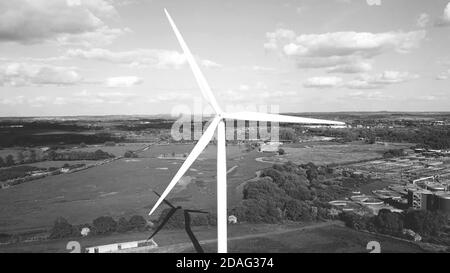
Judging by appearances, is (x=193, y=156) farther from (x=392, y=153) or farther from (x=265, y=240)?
(x=392, y=153)

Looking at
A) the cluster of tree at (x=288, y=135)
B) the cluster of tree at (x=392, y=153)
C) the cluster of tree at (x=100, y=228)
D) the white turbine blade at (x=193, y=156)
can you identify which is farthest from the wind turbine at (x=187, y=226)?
the cluster of tree at (x=288, y=135)

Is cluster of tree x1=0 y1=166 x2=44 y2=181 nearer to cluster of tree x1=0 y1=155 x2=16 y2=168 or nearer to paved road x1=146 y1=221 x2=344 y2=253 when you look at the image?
cluster of tree x1=0 y1=155 x2=16 y2=168

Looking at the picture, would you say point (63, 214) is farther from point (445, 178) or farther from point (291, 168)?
point (445, 178)

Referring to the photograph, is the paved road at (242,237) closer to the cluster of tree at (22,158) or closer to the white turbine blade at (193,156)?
the white turbine blade at (193,156)

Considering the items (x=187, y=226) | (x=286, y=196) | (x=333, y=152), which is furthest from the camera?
(x=333, y=152)

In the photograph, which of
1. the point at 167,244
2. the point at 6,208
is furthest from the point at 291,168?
the point at 6,208

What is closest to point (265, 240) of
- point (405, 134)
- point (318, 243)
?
point (318, 243)

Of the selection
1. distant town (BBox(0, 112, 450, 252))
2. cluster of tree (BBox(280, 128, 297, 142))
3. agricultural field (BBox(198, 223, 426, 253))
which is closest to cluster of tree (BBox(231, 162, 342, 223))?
distant town (BBox(0, 112, 450, 252))

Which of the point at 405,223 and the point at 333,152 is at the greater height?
the point at 333,152
